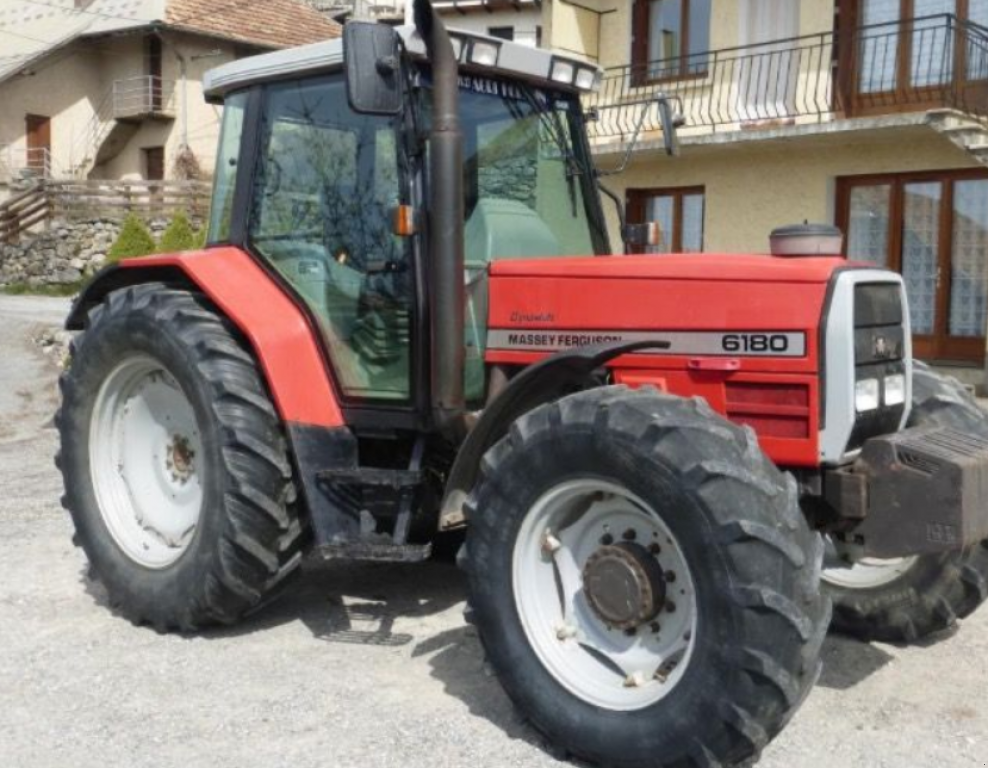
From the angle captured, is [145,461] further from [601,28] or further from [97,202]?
[97,202]

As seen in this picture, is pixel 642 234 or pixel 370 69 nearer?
pixel 370 69

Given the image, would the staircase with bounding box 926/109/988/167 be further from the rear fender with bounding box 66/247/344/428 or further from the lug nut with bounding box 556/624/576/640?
the lug nut with bounding box 556/624/576/640

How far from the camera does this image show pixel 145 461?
5234 millimetres

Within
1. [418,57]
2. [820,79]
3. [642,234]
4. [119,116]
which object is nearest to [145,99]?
[119,116]

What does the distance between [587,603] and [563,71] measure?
2292 millimetres

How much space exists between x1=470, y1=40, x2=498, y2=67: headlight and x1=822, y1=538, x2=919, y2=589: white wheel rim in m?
2.20

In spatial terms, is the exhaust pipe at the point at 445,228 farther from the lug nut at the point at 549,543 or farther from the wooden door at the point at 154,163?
the wooden door at the point at 154,163

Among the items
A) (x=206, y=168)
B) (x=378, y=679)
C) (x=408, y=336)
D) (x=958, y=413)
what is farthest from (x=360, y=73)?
(x=206, y=168)

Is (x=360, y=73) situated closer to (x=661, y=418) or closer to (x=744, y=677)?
(x=661, y=418)

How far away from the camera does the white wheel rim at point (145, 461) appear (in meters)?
5.05

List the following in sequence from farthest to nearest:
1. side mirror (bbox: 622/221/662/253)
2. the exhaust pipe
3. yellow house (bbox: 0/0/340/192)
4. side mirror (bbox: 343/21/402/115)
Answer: yellow house (bbox: 0/0/340/192)
side mirror (bbox: 622/221/662/253)
the exhaust pipe
side mirror (bbox: 343/21/402/115)

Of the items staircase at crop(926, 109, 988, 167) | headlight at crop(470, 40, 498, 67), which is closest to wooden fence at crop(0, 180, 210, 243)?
staircase at crop(926, 109, 988, 167)

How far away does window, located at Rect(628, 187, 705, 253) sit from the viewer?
51.5 feet

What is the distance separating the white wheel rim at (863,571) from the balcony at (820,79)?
328 inches
